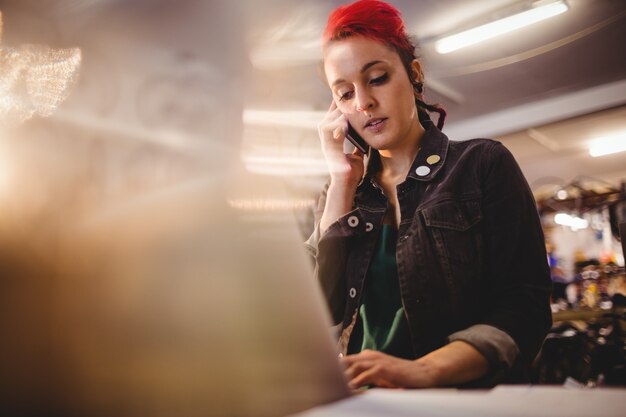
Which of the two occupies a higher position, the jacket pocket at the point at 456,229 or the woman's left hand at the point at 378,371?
the jacket pocket at the point at 456,229

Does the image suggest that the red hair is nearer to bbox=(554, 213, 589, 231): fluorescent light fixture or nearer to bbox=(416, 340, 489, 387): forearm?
bbox=(416, 340, 489, 387): forearm

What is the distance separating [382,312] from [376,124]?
1.17 feet

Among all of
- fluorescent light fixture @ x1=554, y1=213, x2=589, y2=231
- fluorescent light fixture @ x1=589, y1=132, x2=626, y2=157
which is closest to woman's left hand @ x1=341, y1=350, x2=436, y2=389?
A: fluorescent light fixture @ x1=554, y1=213, x2=589, y2=231

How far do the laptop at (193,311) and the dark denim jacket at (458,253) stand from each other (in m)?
0.42

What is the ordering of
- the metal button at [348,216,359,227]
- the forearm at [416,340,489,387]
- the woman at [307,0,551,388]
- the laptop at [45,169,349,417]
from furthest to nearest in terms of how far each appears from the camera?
the metal button at [348,216,359,227], the woman at [307,0,551,388], the forearm at [416,340,489,387], the laptop at [45,169,349,417]

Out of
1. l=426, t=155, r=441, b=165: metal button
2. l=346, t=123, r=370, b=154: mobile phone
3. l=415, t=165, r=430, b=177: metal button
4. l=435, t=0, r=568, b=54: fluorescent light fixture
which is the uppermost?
l=435, t=0, r=568, b=54: fluorescent light fixture

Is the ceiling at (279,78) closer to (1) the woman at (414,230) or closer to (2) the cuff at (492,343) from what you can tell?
(1) the woman at (414,230)

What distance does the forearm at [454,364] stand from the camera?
55 cm

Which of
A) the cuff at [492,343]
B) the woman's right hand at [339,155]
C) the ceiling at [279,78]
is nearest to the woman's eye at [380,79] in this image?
the woman's right hand at [339,155]

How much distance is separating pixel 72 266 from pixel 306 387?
14 centimetres

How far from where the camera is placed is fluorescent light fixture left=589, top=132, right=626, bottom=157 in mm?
4105

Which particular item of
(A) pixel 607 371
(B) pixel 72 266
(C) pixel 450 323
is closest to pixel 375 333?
(C) pixel 450 323

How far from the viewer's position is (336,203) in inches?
35.9

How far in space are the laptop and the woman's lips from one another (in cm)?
65
